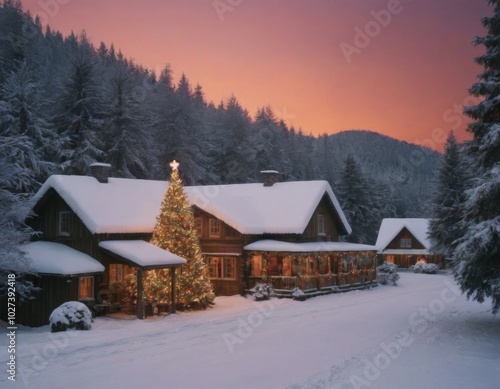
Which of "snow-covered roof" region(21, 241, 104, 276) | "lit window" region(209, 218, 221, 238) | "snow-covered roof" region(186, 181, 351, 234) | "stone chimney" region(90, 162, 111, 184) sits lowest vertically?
"snow-covered roof" region(21, 241, 104, 276)

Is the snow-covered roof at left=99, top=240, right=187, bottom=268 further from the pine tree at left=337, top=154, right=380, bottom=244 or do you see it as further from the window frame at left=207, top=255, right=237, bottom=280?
the pine tree at left=337, top=154, right=380, bottom=244

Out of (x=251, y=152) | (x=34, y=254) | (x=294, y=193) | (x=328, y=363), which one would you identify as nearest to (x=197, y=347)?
(x=328, y=363)

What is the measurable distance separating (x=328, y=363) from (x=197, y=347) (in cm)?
468

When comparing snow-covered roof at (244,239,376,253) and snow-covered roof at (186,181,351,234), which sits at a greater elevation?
snow-covered roof at (186,181,351,234)

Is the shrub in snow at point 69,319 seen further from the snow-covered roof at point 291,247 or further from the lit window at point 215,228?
the lit window at point 215,228

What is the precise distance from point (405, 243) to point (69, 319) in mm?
48031

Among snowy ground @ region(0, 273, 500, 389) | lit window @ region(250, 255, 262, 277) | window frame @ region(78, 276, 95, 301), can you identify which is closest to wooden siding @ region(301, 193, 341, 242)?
lit window @ region(250, 255, 262, 277)

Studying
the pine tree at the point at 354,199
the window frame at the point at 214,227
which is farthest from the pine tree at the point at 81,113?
the pine tree at the point at 354,199

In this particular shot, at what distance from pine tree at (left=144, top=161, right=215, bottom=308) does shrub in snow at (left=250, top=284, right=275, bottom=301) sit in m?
4.39

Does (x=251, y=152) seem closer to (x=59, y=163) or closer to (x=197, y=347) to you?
(x=59, y=163)

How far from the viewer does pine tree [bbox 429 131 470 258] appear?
5059 cm

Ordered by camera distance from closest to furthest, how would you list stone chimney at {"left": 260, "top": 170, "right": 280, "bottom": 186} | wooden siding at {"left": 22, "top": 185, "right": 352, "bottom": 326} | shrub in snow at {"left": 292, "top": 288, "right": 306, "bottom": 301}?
wooden siding at {"left": 22, "top": 185, "right": 352, "bottom": 326}, shrub in snow at {"left": 292, "top": 288, "right": 306, "bottom": 301}, stone chimney at {"left": 260, "top": 170, "right": 280, "bottom": 186}

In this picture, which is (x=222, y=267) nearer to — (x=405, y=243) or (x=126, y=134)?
(x=126, y=134)

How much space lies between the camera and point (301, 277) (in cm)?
3206
